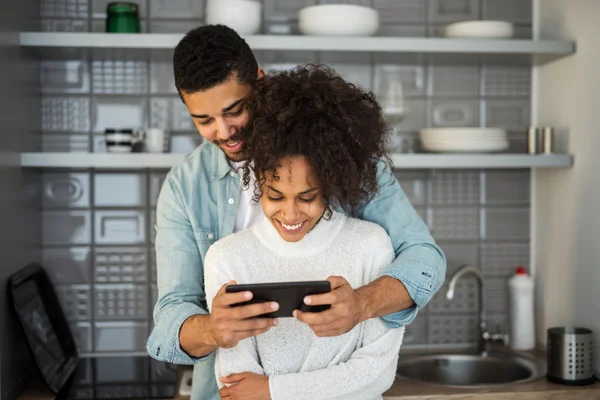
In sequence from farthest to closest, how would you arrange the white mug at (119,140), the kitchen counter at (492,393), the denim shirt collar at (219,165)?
the white mug at (119,140) → the kitchen counter at (492,393) → the denim shirt collar at (219,165)

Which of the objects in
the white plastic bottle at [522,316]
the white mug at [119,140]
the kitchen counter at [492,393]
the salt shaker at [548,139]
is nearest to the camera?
the kitchen counter at [492,393]

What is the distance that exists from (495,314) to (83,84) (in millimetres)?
1831

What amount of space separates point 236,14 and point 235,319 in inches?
Result: 56.4

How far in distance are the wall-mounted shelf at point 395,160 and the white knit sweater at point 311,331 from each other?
975 millimetres

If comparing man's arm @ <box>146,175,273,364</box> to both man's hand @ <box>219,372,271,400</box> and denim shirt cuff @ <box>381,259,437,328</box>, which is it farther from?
denim shirt cuff @ <box>381,259,437,328</box>

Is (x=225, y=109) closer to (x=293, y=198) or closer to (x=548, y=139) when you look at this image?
(x=293, y=198)

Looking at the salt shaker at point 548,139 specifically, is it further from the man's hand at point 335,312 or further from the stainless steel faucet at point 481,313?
the man's hand at point 335,312

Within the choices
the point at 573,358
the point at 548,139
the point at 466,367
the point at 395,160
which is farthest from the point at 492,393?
the point at 548,139

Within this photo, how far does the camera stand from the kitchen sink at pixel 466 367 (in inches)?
110

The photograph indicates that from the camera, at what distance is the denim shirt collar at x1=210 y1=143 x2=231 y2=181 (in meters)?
1.91

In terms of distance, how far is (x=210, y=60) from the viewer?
1.67 m

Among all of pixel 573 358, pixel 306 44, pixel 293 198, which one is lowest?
pixel 573 358

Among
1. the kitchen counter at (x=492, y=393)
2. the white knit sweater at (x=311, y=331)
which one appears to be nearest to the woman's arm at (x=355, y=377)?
the white knit sweater at (x=311, y=331)

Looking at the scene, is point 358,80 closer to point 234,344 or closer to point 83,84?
point 83,84
